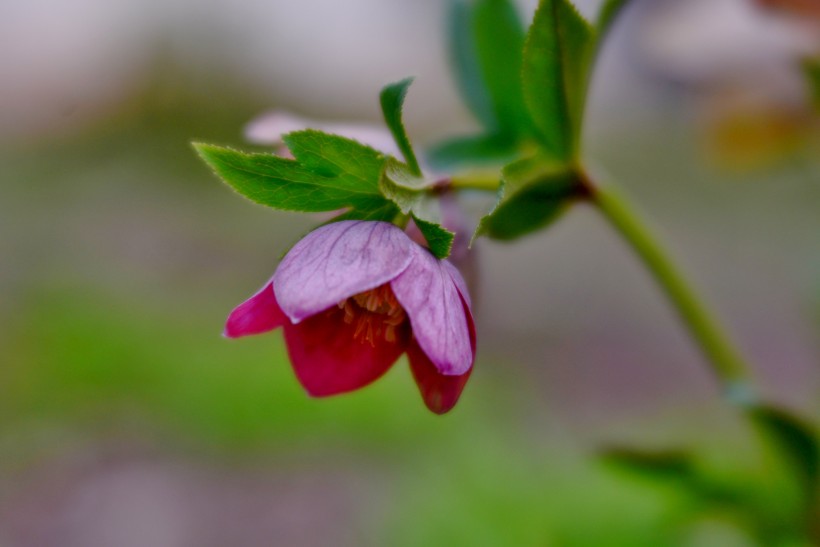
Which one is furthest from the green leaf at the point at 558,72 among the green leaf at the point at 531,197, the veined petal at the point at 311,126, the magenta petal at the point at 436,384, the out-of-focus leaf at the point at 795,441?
the out-of-focus leaf at the point at 795,441

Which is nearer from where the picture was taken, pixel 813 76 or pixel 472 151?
pixel 472 151

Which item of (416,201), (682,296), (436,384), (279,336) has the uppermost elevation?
(416,201)

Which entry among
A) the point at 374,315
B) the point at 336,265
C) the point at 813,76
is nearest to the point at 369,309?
the point at 374,315

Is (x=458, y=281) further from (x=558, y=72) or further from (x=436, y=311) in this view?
(x=558, y=72)

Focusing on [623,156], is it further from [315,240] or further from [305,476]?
[315,240]

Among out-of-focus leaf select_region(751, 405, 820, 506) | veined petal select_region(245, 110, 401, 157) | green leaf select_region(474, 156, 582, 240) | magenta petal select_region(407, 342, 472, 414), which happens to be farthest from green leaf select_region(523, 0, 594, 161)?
out-of-focus leaf select_region(751, 405, 820, 506)

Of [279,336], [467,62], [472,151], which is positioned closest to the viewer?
[472,151]
